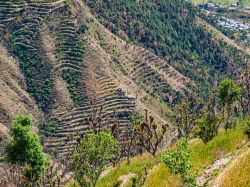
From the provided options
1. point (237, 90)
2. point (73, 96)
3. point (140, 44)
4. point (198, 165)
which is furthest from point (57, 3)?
point (198, 165)

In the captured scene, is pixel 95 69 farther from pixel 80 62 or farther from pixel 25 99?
pixel 25 99

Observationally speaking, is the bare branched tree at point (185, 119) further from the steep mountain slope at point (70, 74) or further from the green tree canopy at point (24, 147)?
the steep mountain slope at point (70, 74)

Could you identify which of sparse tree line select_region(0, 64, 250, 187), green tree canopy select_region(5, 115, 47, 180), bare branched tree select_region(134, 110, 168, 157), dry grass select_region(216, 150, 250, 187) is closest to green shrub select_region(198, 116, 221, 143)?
sparse tree line select_region(0, 64, 250, 187)

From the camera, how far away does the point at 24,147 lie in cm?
5734

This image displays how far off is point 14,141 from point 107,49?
361ft

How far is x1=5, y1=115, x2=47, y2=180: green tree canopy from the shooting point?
5652 centimetres

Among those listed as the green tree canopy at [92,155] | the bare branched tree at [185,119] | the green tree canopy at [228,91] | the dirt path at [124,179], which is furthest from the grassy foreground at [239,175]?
the bare branched tree at [185,119]

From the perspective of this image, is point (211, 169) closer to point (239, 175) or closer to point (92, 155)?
point (239, 175)

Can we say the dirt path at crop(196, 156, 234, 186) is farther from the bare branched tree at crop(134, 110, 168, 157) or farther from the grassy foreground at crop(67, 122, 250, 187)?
the bare branched tree at crop(134, 110, 168, 157)

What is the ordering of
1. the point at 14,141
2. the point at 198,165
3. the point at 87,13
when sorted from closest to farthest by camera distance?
the point at 198,165
the point at 14,141
the point at 87,13

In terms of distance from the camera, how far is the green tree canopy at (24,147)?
5652 cm

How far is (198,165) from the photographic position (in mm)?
31672

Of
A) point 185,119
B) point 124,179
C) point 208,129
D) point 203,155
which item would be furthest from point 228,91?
point 203,155

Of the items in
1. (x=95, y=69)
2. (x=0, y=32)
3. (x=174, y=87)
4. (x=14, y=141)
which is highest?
(x=14, y=141)
